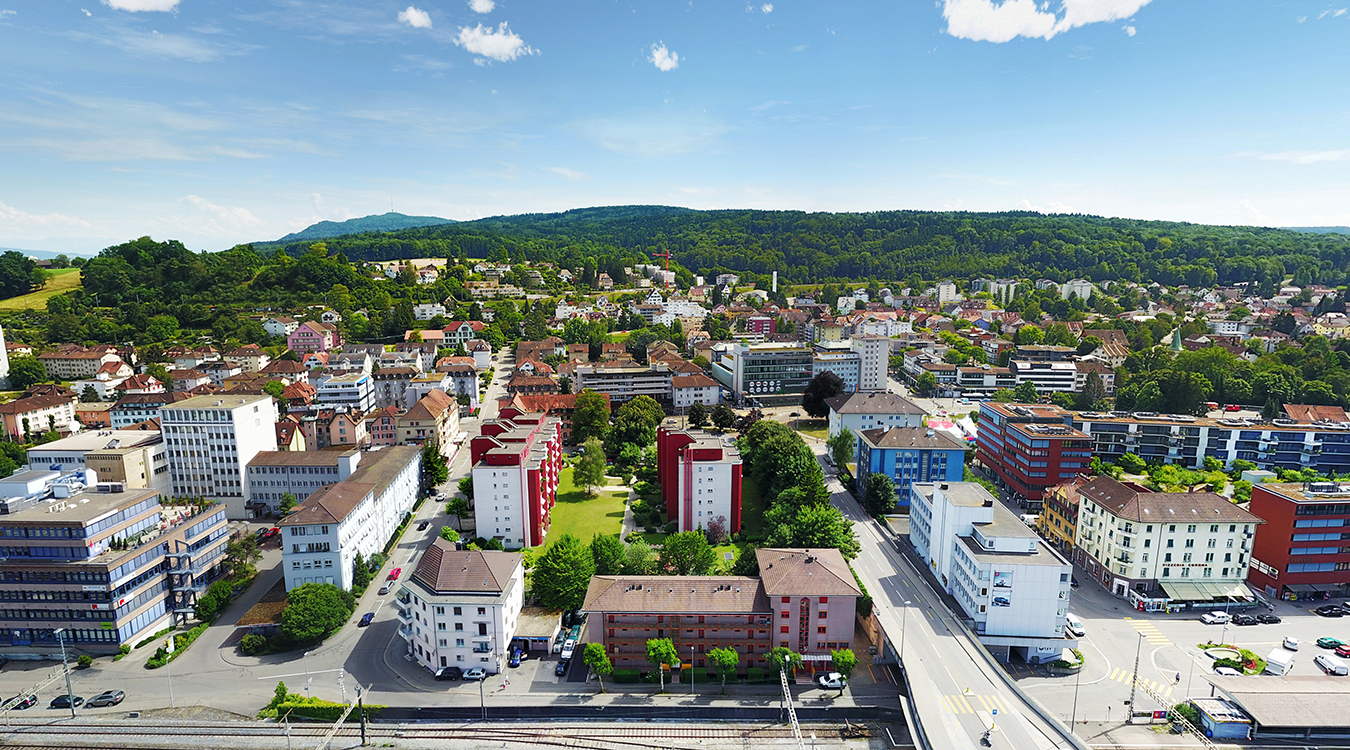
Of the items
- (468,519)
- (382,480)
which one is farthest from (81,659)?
(468,519)

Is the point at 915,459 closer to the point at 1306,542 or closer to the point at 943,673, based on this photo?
the point at 1306,542

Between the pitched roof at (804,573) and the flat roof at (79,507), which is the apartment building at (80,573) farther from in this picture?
the pitched roof at (804,573)

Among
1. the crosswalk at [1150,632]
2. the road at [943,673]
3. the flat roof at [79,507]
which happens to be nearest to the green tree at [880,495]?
the road at [943,673]

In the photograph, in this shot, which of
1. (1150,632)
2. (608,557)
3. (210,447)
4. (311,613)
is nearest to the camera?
(311,613)

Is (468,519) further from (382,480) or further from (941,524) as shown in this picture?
(941,524)

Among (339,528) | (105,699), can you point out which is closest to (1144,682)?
(339,528)

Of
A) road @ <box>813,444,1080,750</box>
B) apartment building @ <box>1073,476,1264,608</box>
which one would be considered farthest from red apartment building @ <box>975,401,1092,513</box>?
road @ <box>813,444,1080,750</box>
